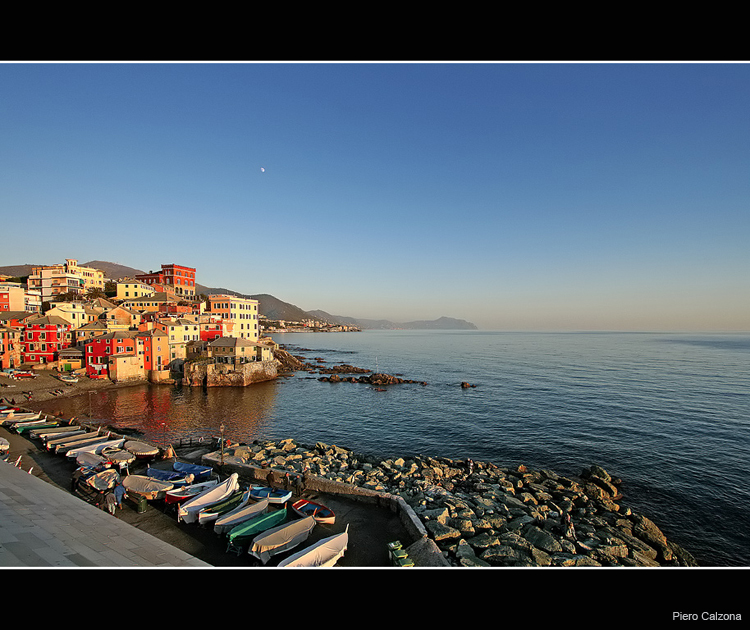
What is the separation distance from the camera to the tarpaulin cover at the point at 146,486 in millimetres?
13953

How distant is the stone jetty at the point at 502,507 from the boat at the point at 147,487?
3.99m

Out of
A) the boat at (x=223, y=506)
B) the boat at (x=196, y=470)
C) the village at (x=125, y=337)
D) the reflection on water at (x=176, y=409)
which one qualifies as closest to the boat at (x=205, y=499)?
the boat at (x=223, y=506)

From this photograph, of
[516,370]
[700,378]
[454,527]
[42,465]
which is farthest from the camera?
[516,370]

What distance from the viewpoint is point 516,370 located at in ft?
205

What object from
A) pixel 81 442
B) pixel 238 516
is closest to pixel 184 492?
pixel 238 516

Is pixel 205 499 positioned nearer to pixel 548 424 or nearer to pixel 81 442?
pixel 81 442

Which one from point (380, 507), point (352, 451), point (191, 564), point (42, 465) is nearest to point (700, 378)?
point (352, 451)

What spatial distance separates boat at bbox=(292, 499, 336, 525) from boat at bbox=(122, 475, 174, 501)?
5578mm

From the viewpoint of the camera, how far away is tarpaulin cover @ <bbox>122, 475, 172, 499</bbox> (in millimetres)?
13953

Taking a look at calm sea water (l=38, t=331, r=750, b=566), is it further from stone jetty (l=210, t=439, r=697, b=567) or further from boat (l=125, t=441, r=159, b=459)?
boat (l=125, t=441, r=159, b=459)

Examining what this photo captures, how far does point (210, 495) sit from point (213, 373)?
34725 mm

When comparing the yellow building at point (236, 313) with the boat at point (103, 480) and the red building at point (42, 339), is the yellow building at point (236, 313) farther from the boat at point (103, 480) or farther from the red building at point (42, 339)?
the boat at point (103, 480)

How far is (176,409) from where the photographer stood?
33.3 m

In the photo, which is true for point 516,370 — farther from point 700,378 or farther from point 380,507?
point 380,507
